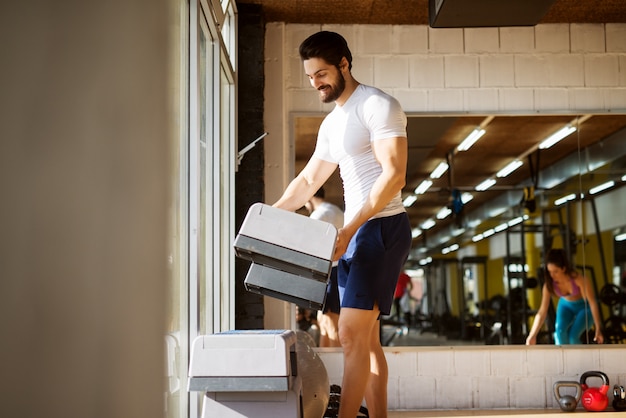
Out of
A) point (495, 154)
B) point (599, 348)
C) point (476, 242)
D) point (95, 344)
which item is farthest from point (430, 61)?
point (95, 344)

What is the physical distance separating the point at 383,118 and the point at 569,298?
9.48 ft

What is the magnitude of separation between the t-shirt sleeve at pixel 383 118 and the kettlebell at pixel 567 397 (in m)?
2.58

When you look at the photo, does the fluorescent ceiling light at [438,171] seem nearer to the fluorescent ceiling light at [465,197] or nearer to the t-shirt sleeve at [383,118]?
the fluorescent ceiling light at [465,197]

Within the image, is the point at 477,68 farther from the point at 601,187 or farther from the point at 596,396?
the point at 596,396

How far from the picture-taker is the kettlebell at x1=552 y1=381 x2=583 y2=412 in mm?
4758

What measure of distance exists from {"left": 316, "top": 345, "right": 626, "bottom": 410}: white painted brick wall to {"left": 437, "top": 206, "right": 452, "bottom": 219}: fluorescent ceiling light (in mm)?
827

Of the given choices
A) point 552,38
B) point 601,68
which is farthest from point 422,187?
point 601,68

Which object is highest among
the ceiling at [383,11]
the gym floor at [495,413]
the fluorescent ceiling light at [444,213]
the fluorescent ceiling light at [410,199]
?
the ceiling at [383,11]

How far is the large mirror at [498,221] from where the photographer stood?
520cm

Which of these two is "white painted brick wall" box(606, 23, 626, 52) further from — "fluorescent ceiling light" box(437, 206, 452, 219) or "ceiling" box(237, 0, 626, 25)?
"fluorescent ceiling light" box(437, 206, 452, 219)

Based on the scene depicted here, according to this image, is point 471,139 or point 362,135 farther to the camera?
point 471,139

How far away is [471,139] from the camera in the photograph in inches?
209

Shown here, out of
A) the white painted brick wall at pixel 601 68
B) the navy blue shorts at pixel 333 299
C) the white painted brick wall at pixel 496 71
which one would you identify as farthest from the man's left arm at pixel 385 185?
the white painted brick wall at pixel 601 68

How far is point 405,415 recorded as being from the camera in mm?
4699
